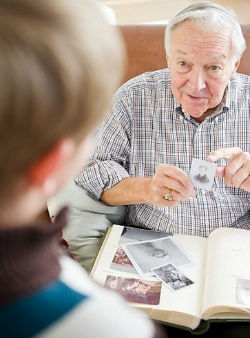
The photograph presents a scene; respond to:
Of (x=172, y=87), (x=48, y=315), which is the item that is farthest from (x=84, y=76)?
(x=172, y=87)

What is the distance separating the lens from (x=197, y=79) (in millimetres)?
1433

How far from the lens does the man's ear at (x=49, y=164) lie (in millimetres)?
477

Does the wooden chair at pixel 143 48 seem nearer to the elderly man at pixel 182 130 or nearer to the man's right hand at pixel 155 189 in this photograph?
the elderly man at pixel 182 130

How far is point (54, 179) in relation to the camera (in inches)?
20.3

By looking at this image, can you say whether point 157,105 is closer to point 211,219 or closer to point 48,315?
point 211,219

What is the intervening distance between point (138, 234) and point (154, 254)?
0.11 metres

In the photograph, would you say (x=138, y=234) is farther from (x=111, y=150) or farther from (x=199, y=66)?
(x=199, y=66)

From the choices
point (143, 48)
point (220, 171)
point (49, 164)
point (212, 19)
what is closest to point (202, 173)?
point (220, 171)

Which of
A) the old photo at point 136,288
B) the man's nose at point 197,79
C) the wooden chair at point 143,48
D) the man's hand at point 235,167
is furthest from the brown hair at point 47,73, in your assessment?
the wooden chair at point 143,48

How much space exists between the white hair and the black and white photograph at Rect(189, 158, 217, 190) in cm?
40

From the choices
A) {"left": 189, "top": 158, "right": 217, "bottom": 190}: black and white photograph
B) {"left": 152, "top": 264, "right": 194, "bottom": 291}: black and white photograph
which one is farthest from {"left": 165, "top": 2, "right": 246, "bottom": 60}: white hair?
{"left": 152, "top": 264, "right": 194, "bottom": 291}: black and white photograph

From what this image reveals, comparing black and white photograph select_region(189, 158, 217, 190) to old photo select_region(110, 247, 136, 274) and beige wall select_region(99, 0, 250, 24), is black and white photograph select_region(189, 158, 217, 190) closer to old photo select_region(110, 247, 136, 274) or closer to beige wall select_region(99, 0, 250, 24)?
old photo select_region(110, 247, 136, 274)

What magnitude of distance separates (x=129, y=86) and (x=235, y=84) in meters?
0.36

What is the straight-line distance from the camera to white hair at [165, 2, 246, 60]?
140 centimetres
